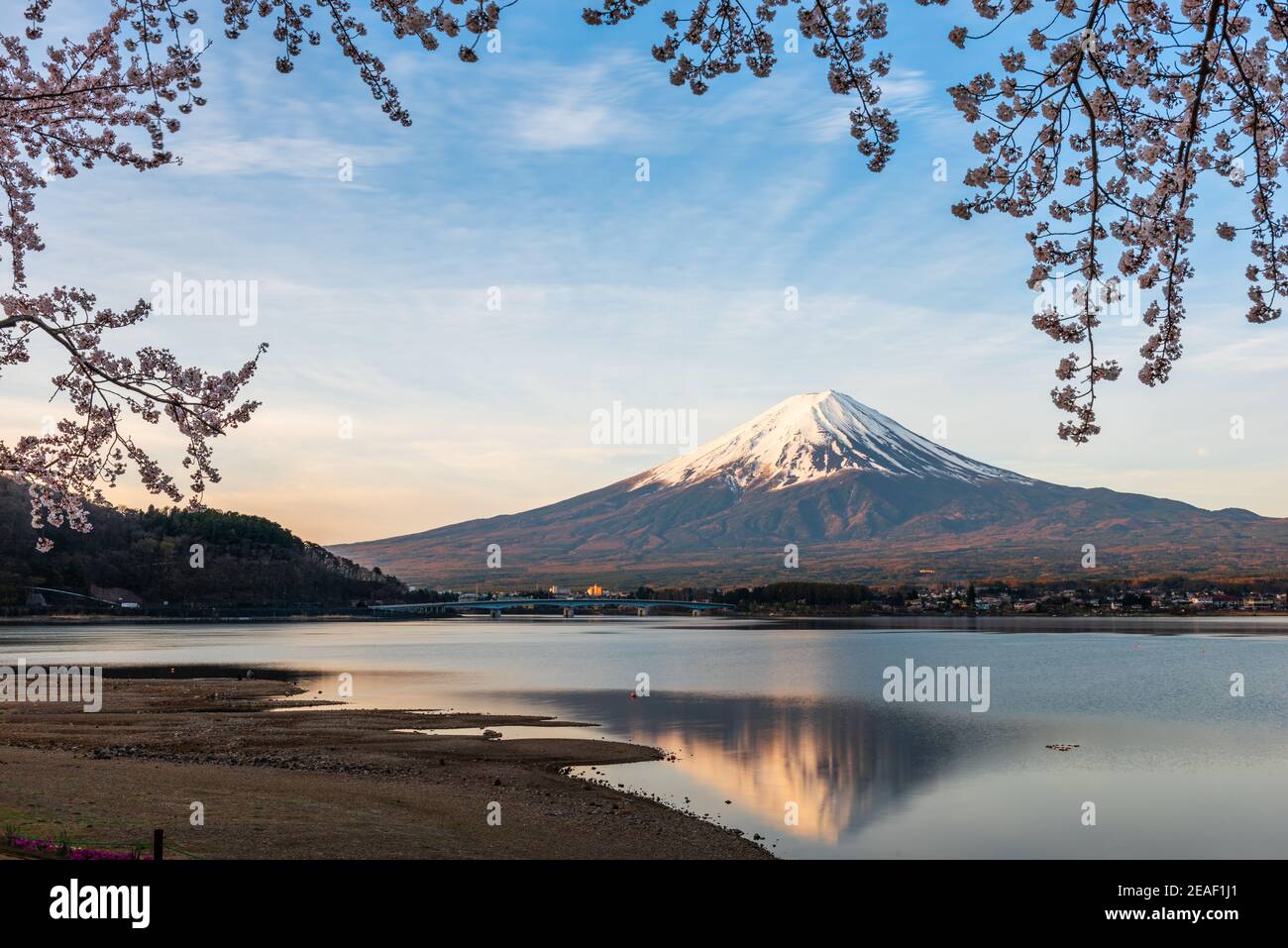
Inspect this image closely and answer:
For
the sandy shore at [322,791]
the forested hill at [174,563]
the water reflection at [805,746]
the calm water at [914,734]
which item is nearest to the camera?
the sandy shore at [322,791]

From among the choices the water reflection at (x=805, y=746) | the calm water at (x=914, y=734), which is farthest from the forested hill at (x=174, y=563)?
the water reflection at (x=805, y=746)

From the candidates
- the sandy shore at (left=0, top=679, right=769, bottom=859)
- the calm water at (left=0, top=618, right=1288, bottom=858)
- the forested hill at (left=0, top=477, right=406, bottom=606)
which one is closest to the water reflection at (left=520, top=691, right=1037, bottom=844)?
the calm water at (left=0, top=618, right=1288, bottom=858)

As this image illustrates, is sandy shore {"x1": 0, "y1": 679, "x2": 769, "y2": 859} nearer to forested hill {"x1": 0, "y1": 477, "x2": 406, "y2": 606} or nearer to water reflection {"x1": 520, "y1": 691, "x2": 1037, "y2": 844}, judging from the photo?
water reflection {"x1": 520, "y1": 691, "x2": 1037, "y2": 844}

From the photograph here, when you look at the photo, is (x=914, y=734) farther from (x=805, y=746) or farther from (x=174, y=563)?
(x=174, y=563)

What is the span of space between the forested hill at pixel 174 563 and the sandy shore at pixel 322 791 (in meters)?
130

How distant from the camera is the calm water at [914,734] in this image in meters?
19.8

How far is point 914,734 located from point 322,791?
20.2 metres

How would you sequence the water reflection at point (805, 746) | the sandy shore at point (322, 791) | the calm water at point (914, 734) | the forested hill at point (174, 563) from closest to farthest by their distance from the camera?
the sandy shore at point (322, 791)
the calm water at point (914, 734)
the water reflection at point (805, 746)
the forested hill at point (174, 563)

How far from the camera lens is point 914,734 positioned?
1283 inches

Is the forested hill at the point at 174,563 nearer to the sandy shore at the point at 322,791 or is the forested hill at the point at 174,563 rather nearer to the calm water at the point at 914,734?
the calm water at the point at 914,734

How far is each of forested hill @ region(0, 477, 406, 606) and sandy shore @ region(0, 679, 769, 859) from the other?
130 meters

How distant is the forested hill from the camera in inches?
5925
